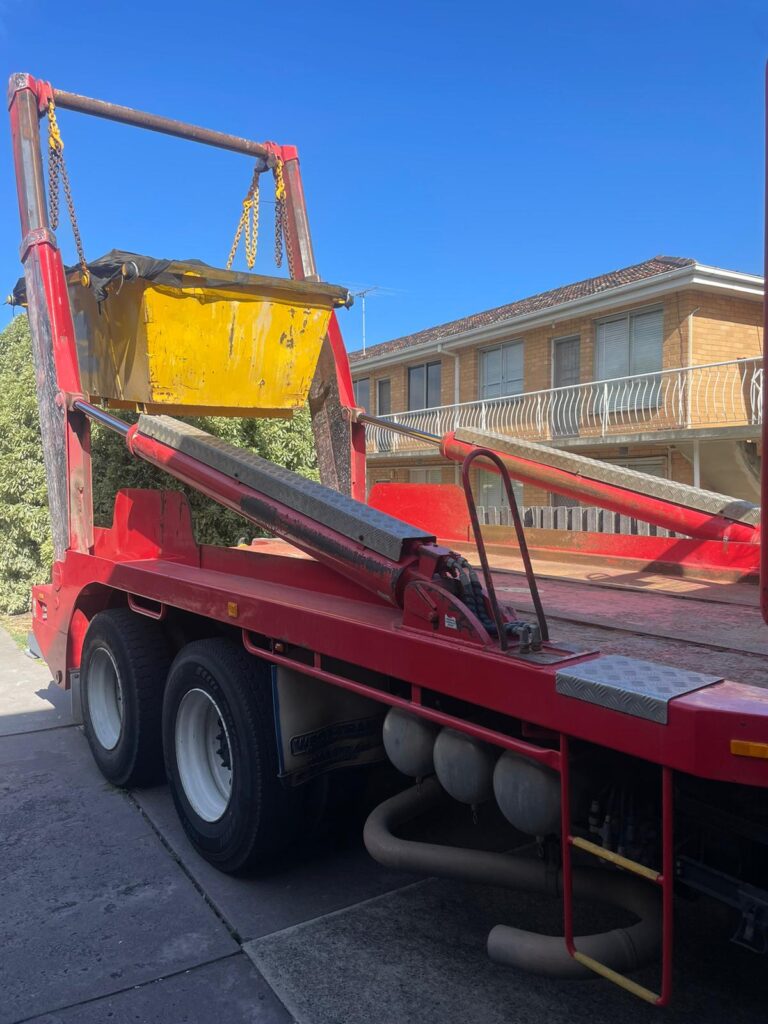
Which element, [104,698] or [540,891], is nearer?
[540,891]

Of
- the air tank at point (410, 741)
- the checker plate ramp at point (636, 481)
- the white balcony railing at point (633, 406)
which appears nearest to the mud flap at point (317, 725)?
the air tank at point (410, 741)

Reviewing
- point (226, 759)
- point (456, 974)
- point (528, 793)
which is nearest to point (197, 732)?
point (226, 759)

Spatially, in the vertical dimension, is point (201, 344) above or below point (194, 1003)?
above

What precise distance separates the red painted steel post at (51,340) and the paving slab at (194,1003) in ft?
10.5

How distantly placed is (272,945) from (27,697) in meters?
4.78

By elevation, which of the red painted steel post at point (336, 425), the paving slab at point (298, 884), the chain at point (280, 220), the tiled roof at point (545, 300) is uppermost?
the tiled roof at point (545, 300)

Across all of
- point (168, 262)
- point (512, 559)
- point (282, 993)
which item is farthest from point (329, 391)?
point (282, 993)

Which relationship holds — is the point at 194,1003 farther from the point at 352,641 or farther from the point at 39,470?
the point at 39,470

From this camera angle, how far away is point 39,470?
36.1 feet

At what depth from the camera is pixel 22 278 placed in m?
6.44

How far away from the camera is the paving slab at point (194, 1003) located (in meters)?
2.88

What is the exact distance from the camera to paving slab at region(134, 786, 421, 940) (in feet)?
11.6

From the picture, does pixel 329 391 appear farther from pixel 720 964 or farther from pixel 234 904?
pixel 720 964

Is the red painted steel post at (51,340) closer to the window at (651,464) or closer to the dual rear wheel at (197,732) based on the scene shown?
the dual rear wheel at (197,732)
